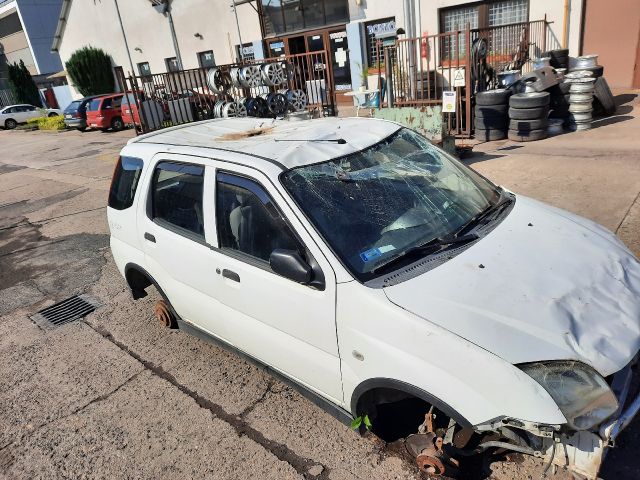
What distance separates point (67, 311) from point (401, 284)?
4.21 m

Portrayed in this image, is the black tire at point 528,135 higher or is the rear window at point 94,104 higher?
the rear window at point 94,104

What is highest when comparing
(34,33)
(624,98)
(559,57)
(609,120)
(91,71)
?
(34,33)

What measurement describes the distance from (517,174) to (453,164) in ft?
14.7

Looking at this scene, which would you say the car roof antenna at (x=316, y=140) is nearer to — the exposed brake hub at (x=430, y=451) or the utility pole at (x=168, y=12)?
the exposed brake hub at (x=430, y=451)

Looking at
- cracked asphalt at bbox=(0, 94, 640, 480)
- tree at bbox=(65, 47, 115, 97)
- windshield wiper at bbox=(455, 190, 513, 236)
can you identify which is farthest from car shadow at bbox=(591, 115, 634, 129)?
tree at bbox=(65, 47, 115, 97)

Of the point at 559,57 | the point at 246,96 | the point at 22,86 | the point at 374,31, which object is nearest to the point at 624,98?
the point at 559,57

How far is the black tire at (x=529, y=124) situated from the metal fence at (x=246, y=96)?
469cm

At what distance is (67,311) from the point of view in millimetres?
5051

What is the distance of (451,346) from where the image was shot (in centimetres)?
204

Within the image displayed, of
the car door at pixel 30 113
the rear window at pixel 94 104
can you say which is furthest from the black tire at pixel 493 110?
the car door at pixel 30 113

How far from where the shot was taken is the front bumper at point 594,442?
1948 mm

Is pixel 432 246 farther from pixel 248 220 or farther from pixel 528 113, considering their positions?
pixel 528 113

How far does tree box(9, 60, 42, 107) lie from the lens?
116ft

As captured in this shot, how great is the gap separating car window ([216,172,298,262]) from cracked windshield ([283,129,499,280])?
0.61 ft
